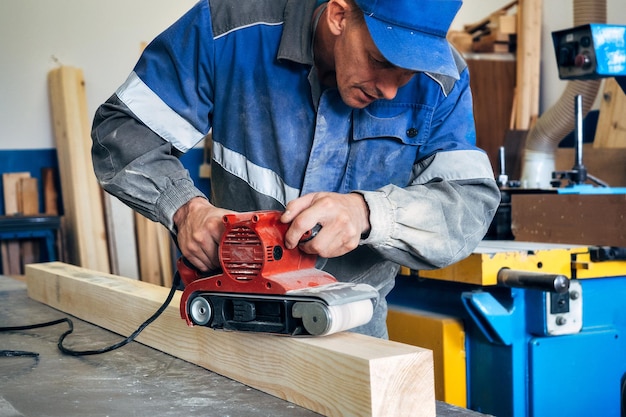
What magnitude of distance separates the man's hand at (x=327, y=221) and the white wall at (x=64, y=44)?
12.6 feet

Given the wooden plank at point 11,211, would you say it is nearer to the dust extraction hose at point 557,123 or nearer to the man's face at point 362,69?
the dust extraction hose at point 557,123

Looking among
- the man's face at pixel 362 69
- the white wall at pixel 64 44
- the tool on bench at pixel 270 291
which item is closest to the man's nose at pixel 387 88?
the man's face at pixel 362 69

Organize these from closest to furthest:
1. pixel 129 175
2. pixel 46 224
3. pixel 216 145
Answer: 1. pixel 129 175
2. pixel 216 145
3. pixel 46 224

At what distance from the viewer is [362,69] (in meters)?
1.52

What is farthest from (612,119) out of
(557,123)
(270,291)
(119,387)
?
(119,387)

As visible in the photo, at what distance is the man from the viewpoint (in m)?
1.55

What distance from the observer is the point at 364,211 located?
1390 mm

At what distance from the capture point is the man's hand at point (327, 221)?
1.29 meters

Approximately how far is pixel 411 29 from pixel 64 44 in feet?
13.2

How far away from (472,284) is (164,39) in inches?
47.3

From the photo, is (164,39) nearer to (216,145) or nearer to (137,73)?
(137,73)

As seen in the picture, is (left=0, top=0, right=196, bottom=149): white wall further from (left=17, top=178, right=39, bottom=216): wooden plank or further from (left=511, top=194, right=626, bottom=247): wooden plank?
(left=511, top=194, right=626, bottom=247): wooden plank

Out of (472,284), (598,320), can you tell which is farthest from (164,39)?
(598,320)

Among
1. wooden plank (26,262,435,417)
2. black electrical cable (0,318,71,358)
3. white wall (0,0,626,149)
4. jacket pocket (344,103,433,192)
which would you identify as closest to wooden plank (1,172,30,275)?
white wall (0,0,626,149)
